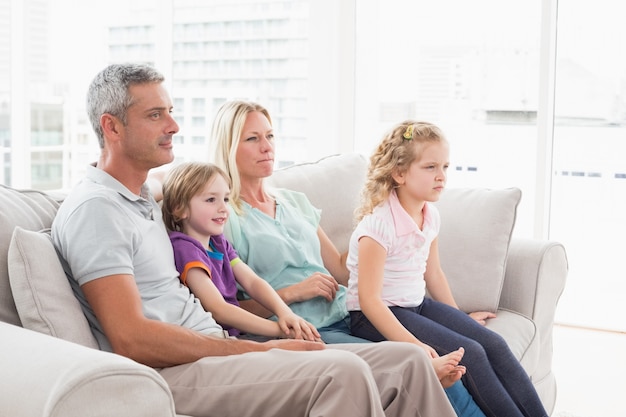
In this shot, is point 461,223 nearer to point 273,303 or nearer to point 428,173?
point 428,173

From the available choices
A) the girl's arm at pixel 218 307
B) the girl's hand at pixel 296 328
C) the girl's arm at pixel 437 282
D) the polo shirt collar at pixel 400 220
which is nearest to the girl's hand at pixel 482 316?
the girl's arm at pixel 437 282

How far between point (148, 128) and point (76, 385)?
2.86 feet

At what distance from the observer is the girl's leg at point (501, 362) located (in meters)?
2.34

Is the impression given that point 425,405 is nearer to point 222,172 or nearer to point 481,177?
point 222,172

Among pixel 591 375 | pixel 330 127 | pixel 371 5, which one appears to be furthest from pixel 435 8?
pixel 591 375

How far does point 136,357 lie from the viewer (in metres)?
1.89

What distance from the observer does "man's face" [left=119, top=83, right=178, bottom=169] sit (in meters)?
2.12

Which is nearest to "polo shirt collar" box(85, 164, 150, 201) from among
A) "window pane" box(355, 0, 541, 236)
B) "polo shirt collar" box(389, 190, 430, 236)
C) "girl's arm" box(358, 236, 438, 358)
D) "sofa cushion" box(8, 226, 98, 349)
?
"sofa cushion" box(8, 226, 98, 349)

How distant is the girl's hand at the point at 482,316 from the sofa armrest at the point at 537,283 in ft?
0.45

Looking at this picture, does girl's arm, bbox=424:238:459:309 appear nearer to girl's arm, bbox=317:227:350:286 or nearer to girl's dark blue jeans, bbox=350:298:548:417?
girl's dark blue jeans, bbox=350:298:548:417

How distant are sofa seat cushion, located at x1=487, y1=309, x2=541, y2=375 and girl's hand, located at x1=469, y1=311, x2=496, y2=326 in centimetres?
2

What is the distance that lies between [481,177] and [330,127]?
0.89 metres

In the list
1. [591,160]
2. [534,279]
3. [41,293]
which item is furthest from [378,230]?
[591,160]

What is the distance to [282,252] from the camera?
2523 millimetres
